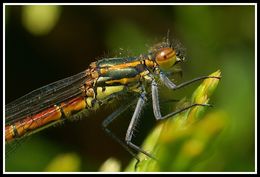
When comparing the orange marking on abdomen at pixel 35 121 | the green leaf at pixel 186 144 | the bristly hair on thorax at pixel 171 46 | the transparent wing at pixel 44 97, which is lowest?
the orange marking on abdomen at pixel 35 121

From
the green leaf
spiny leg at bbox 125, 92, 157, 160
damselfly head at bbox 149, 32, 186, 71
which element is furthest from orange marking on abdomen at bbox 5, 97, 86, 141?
the green leaf

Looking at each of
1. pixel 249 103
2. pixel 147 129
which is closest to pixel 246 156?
pixel 249 103

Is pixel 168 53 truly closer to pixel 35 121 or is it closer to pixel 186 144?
pixel 35 121

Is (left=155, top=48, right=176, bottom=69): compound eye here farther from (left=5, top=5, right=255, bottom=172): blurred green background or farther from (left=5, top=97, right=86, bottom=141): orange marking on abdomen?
(left=5, top=97, right=86, bottom=141): orange marking on abdomen

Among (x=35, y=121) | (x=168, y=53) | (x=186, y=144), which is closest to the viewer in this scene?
(x=186, y=144)

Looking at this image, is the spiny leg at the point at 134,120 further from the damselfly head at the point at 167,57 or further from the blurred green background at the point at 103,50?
the damselfly head at the point at 167,57

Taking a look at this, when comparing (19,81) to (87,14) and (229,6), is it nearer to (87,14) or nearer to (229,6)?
(87,14)

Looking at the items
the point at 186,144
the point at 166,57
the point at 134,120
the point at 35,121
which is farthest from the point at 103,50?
the point at 186,144

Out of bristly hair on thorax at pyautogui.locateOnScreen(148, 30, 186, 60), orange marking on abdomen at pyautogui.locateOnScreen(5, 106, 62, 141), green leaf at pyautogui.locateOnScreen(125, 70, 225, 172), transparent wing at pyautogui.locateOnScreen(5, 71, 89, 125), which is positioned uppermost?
bristly hair on thorax at pyautogui.locateOnScreen(148, 30, 186, 60)

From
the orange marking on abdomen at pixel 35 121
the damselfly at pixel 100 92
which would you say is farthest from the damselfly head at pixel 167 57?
the orange marking on abdomen at pixel 35 121
